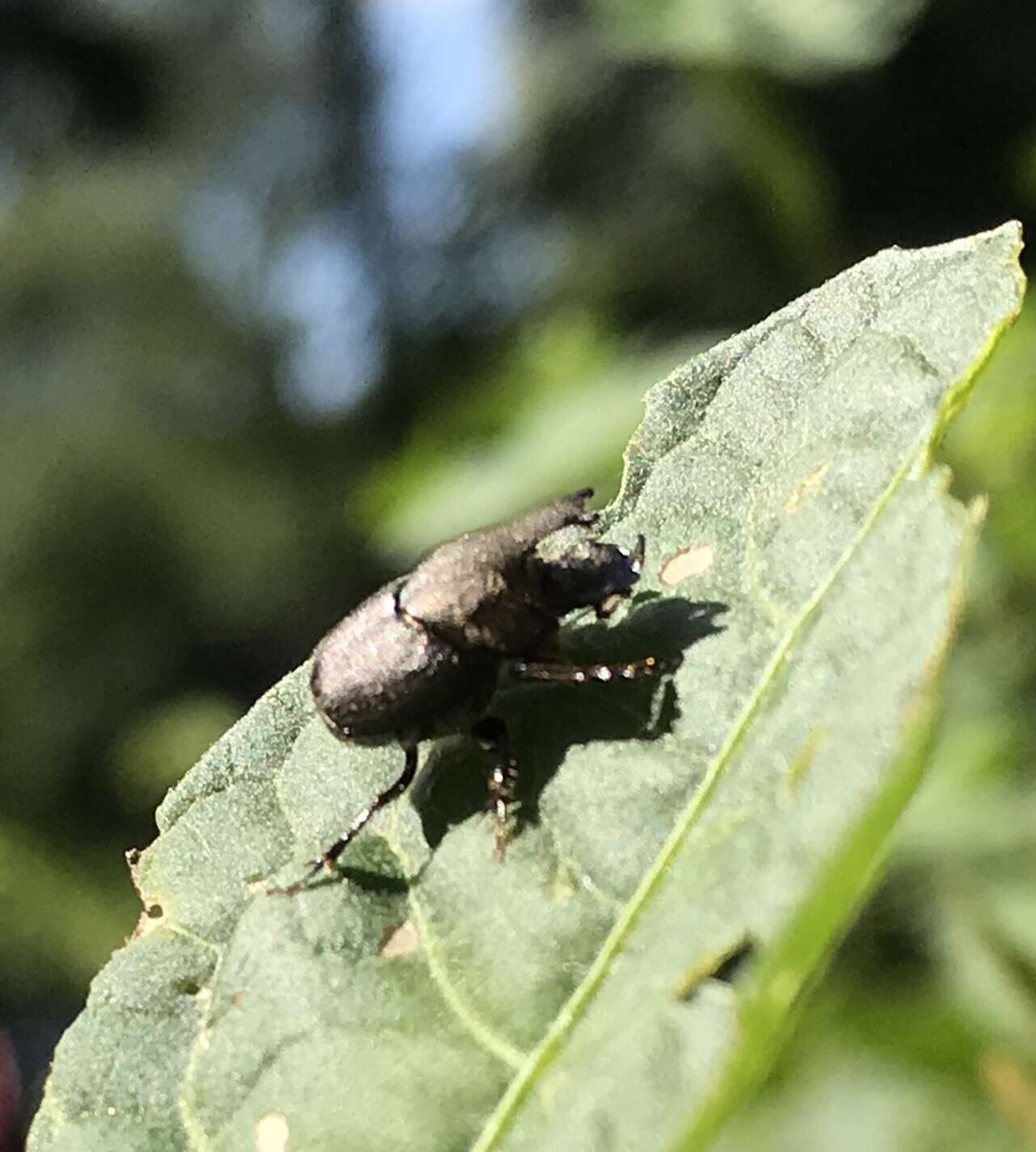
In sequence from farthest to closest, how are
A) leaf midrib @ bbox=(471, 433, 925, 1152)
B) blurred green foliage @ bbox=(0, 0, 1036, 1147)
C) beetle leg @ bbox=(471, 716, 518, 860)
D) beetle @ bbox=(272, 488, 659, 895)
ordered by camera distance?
blurred green foliage @ bbox=(0, 0, 1036, 1147) → beetle @ bbox=(272, 488, 659, 895) → beetle leg @ bbox=(471, 716, 518, 860) → leaf midrib @ bbox=(471, 433, 925, 1152)

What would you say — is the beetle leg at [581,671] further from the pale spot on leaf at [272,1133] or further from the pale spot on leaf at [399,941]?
the pale spot on leaf at [272,1133]

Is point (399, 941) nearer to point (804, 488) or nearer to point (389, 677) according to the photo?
point (389, 677)

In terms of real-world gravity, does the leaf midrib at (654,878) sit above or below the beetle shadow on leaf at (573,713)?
below

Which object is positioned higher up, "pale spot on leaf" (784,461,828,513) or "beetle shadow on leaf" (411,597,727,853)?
"beetle shadow on leaf" (411,597,727,853)

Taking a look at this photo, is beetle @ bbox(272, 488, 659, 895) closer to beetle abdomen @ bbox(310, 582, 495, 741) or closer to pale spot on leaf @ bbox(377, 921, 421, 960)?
beetle abdomen @ bbox(310, 582, 495, 741)

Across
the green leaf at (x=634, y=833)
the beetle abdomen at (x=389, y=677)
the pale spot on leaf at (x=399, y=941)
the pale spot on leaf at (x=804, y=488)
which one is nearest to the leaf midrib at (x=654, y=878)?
the green leaf at (x=634, y=833)

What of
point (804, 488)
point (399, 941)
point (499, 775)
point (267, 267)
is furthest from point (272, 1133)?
point (267, 267)

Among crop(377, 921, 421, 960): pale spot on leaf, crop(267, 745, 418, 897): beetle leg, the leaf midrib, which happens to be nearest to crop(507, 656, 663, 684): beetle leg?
crop(267, 745, 418, 897): beetle leg
